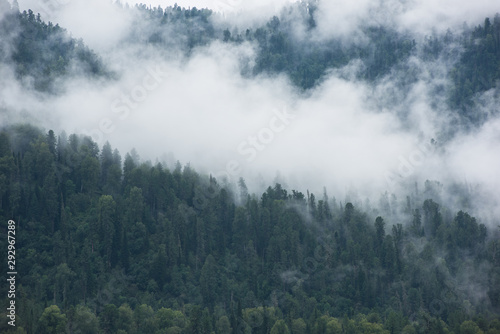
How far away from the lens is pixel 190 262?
644 feet

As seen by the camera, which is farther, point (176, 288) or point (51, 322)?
point (176, 288)

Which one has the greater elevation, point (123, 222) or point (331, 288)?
point (123, 222)

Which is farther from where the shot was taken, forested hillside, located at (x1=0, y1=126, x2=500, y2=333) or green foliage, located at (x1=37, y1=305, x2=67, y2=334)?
forested hillside, located at (x1=0, y1=126, x2=500, y2=333)

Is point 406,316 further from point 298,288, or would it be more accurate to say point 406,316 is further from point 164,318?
point 164,318

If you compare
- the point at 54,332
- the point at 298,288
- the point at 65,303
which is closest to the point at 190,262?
the point at 298,288

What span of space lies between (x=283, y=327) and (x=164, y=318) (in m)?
26.9

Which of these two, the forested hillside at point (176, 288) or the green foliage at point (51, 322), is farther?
the forested hillside at point (176, 288)

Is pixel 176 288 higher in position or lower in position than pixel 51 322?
higher

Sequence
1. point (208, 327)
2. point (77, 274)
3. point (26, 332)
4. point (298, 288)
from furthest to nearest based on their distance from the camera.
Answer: point (298, 288), point (77, 274), point (208, 327), point (26, 332)

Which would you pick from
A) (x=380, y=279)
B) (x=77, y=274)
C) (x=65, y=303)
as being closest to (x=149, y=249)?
(x=77, y=274)

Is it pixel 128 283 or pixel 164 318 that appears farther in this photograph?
pixel 128 283

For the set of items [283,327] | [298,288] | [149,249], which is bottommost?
[283,327]

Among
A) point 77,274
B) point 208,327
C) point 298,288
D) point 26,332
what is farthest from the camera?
point 298,288

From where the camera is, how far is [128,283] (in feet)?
598
